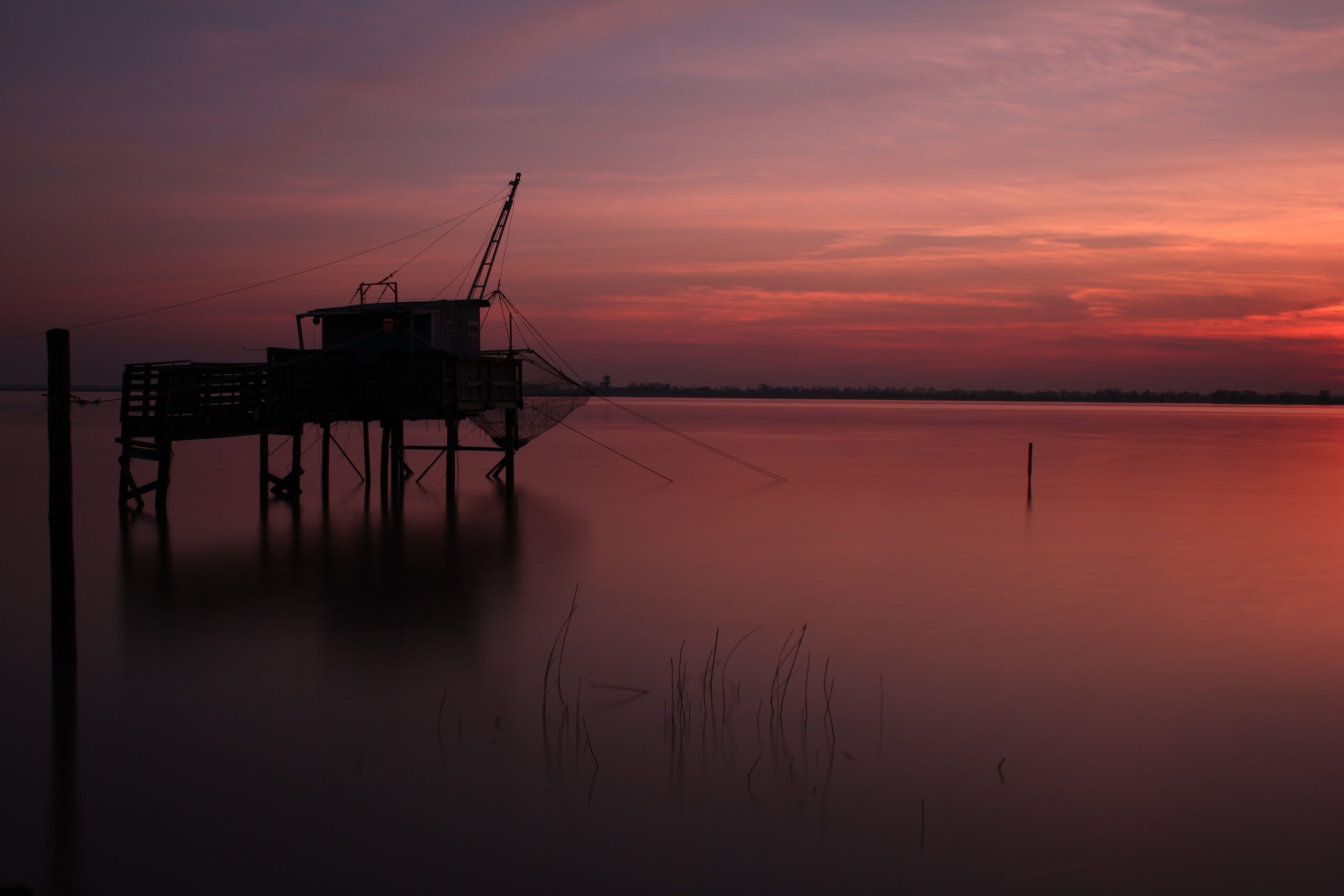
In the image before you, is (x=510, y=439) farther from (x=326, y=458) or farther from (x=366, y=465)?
(x=326, y=458)

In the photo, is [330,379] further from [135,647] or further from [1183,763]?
[1183,763]

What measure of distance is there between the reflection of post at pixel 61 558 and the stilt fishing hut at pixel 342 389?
49.0 feet

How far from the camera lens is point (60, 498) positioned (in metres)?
12.6

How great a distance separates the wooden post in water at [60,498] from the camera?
12.2 metres

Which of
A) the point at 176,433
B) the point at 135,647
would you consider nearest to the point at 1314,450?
the point at 176,433

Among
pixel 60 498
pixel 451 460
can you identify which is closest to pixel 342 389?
pixel 451 460

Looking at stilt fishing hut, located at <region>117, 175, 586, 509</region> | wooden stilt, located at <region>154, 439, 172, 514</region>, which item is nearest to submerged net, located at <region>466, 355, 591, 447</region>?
stilt fishing hut, located at <region>117, 175, 586, 509</region>

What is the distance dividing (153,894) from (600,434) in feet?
267

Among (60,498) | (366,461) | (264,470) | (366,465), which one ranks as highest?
(60,498)

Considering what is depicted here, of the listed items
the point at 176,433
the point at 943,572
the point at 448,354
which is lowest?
the point at 943,572

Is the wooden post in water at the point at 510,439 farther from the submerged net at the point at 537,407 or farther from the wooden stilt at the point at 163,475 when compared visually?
the wooden stilt at the point at 163,475

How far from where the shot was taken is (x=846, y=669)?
14.0 metres

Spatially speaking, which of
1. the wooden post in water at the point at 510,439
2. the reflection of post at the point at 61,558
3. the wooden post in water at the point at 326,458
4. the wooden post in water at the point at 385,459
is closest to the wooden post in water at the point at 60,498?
the reflection of post at the point at 61,558

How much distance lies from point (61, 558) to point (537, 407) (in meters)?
27.8
